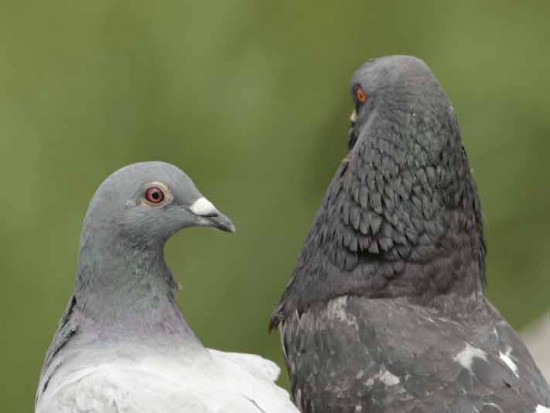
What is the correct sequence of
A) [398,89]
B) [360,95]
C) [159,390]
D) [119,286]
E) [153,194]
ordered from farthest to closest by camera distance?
[360,95], [398,89], [119,286], [153,194], [159,390]

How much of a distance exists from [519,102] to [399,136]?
3.46m

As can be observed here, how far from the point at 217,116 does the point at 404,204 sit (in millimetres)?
2993

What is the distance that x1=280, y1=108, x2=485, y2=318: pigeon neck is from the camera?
16.9ft

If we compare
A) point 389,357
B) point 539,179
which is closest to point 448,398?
point 389,357

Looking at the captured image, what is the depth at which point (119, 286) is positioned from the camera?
473 centimetres

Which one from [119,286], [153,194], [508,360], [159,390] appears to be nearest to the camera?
[159,390]

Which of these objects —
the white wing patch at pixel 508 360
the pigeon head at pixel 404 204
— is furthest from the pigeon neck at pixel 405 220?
the white wing patch at pixel 508 360

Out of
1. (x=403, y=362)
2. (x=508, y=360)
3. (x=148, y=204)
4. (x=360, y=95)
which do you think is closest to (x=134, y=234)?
(x=148, y=204)

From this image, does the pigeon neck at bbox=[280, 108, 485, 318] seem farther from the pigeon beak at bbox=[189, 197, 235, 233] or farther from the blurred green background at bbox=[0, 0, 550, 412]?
the blurred green background at bbox=[0, 0, 550, 412]

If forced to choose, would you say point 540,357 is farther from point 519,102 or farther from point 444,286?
point 444,286

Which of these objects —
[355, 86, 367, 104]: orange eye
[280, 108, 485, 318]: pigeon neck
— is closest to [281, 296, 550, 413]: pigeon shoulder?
[280, 108, 485, 318]: pigeon neck

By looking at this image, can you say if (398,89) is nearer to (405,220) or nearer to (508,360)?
(405,220)

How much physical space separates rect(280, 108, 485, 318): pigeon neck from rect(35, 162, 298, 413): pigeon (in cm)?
65

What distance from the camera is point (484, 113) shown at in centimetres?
829
